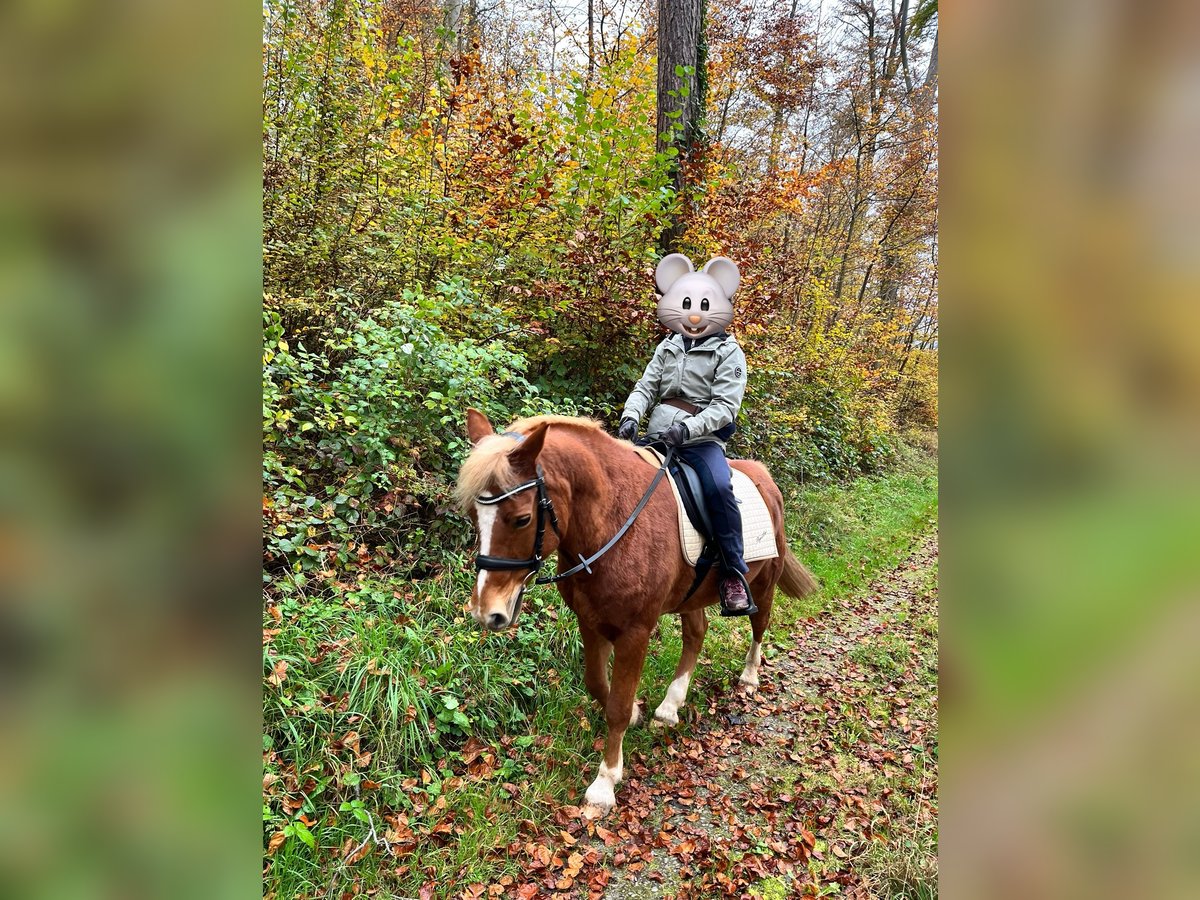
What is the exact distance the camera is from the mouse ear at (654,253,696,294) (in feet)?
14.7

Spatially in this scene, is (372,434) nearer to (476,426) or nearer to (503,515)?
(476,426)

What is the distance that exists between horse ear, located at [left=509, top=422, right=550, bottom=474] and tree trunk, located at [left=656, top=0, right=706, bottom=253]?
4679 millimetres

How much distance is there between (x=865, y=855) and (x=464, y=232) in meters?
5.85

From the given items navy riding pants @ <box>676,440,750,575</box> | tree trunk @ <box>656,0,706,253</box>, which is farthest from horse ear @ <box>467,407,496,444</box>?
tree trunk @ <box>656,0,706,253</box>

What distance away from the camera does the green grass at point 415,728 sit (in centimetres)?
286

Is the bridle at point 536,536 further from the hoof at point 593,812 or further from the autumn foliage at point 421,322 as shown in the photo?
the hoof at point 593,812

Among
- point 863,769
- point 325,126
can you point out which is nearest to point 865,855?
point 863,769

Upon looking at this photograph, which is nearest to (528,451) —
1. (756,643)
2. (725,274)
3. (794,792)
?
(725,274)

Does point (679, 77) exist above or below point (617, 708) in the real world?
above

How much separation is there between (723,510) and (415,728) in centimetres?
233

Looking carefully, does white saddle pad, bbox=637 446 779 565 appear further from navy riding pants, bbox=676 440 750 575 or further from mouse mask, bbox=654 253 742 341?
mouse mask, bbox=654 253 742 341

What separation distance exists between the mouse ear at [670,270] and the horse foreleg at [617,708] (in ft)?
8.49

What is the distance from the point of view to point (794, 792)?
3.80 meters
